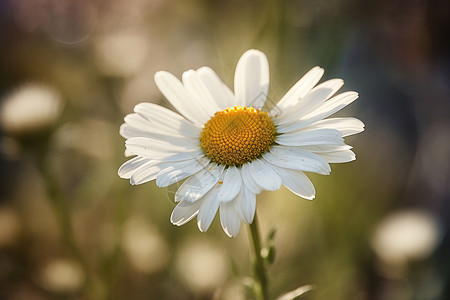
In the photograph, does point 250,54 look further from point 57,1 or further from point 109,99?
point 57,1

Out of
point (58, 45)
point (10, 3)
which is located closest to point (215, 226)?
point (58, 45)

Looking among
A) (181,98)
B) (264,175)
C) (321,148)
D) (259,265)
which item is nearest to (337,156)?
(321,148)

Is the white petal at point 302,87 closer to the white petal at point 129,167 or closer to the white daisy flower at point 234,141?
the white daisy flower at point 234,141

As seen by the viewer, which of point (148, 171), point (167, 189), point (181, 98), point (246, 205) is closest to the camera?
point (246, 205)

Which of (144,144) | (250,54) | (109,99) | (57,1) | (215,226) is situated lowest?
(215,226)

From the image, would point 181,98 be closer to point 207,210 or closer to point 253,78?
point 253,78

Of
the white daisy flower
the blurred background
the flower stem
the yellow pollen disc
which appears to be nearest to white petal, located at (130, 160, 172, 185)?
the white daisy flower
